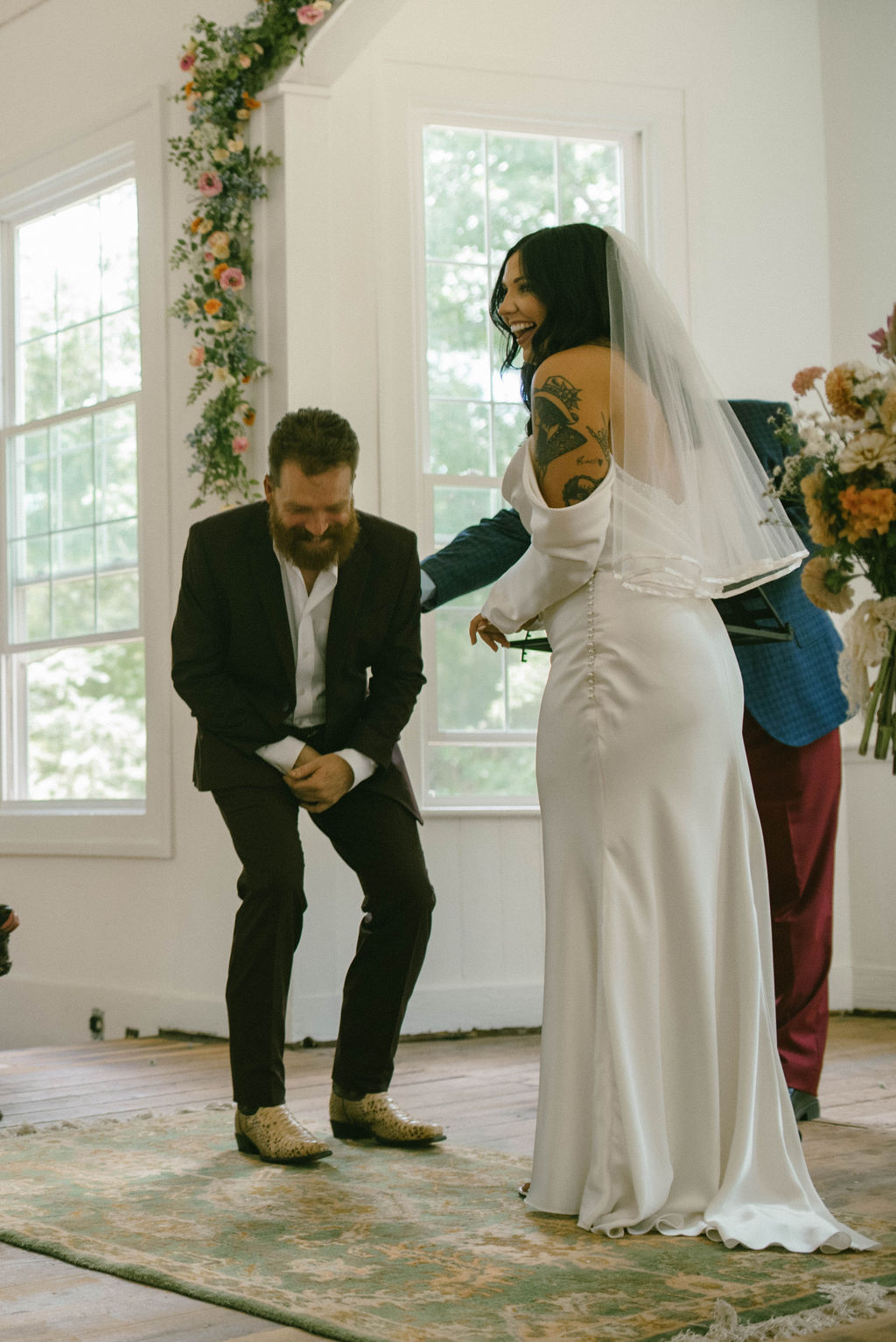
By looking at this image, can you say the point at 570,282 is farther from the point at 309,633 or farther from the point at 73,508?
the point at 73,508

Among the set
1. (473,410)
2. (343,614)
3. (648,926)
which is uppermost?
(473,410)

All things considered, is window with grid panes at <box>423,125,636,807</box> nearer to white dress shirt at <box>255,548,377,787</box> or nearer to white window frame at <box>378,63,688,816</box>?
white window frame at <box>378,63,688,816</box>

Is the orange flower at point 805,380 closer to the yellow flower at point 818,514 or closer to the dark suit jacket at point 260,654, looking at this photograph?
the yellow flower at point 818,514

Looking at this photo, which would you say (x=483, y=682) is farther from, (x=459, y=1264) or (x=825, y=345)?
(x=459, y=1264)

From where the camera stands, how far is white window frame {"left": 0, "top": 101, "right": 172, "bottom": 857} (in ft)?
17.7

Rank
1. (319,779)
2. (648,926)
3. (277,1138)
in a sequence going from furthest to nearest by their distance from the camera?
(319,779) → (277,1138) → (648,926)

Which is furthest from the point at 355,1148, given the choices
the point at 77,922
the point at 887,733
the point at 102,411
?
the point at 102,411

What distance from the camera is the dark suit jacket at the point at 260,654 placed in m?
3.36

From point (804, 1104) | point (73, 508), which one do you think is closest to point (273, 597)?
point (804, 1104)

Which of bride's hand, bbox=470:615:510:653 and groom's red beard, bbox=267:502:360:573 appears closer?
bride's hand, bbox=470:615:510:653

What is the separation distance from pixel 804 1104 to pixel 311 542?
5.60 ft

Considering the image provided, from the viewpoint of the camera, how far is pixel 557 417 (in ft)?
8.98

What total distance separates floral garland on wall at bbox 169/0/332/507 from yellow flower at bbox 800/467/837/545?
308 centimetres

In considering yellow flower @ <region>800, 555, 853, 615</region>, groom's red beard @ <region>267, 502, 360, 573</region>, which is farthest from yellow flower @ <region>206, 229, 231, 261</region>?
yellow flower @ <region>800, 555, 853, 615</region>
